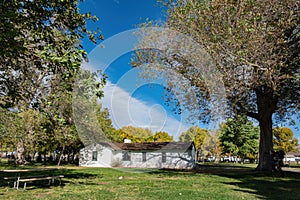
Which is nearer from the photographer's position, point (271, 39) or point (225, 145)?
point (271, 39)

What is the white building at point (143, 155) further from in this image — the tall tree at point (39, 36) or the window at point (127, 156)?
the tall tree at point (39, 36)

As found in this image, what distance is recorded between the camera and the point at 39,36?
8.86 m

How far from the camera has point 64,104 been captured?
969 inches

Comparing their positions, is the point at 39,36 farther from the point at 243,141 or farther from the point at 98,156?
the point at 243,141

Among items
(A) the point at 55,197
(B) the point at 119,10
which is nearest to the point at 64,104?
(B) the point at 119,10

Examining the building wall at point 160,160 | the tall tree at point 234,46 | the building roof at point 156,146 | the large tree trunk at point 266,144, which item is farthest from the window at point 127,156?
the tall tree at point 234,46

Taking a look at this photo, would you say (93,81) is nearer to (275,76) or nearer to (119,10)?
(275,76)

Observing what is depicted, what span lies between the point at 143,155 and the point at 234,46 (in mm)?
24338

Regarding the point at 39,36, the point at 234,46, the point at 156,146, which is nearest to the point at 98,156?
the point at 156,146

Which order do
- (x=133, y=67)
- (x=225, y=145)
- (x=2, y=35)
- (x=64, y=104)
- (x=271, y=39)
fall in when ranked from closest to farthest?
1. (x=2, y=35)
2. (x=271, y=39)
3. (x=133, y=67)
4. (x=64, y=104)
5. (x=225, y=145)

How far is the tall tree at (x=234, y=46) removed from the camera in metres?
11.7

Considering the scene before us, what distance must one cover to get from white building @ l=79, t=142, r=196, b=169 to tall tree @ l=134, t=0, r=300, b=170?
16974 millimetres

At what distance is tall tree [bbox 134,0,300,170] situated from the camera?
11.7 metres

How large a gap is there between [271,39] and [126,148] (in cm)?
2549
